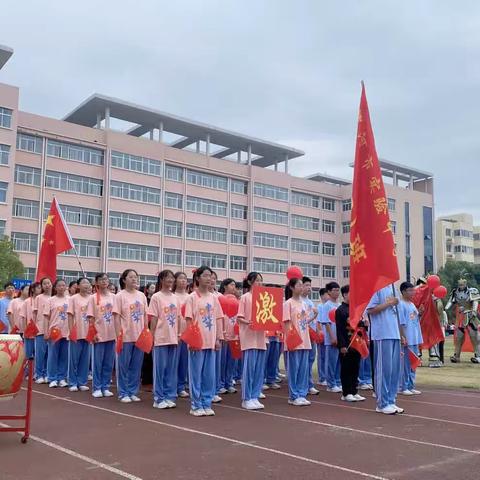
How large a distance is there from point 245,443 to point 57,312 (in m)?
5.21

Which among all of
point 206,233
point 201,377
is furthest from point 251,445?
point 206,233

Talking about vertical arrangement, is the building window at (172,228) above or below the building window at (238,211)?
below

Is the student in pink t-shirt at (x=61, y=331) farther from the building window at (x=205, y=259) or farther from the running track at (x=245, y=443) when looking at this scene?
the building window at (x=205, y=259)

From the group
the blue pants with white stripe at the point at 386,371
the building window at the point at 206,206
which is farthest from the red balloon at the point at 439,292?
the building window at the point at 206,206

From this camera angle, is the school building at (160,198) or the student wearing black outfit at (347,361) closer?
the student wearing black outfit at (347,361)

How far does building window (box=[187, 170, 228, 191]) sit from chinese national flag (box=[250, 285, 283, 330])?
37.2 m

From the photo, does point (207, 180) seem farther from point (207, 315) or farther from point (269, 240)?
point (207, 315)

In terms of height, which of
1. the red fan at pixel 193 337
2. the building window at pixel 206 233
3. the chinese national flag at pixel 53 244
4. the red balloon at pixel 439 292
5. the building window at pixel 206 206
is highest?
the building window at pixel 206 206

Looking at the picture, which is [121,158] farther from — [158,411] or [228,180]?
[158,411]

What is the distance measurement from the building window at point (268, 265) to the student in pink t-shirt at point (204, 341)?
40.4 metres

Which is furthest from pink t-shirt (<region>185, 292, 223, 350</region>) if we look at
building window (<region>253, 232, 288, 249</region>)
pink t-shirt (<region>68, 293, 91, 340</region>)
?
building window (<region>253, 232, 288, 249</region>)

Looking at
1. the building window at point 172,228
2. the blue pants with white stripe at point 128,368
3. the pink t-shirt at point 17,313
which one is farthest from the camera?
the building window at point 172,228

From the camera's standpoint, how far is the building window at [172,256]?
4219 centimetres

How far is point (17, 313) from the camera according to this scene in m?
10.5
